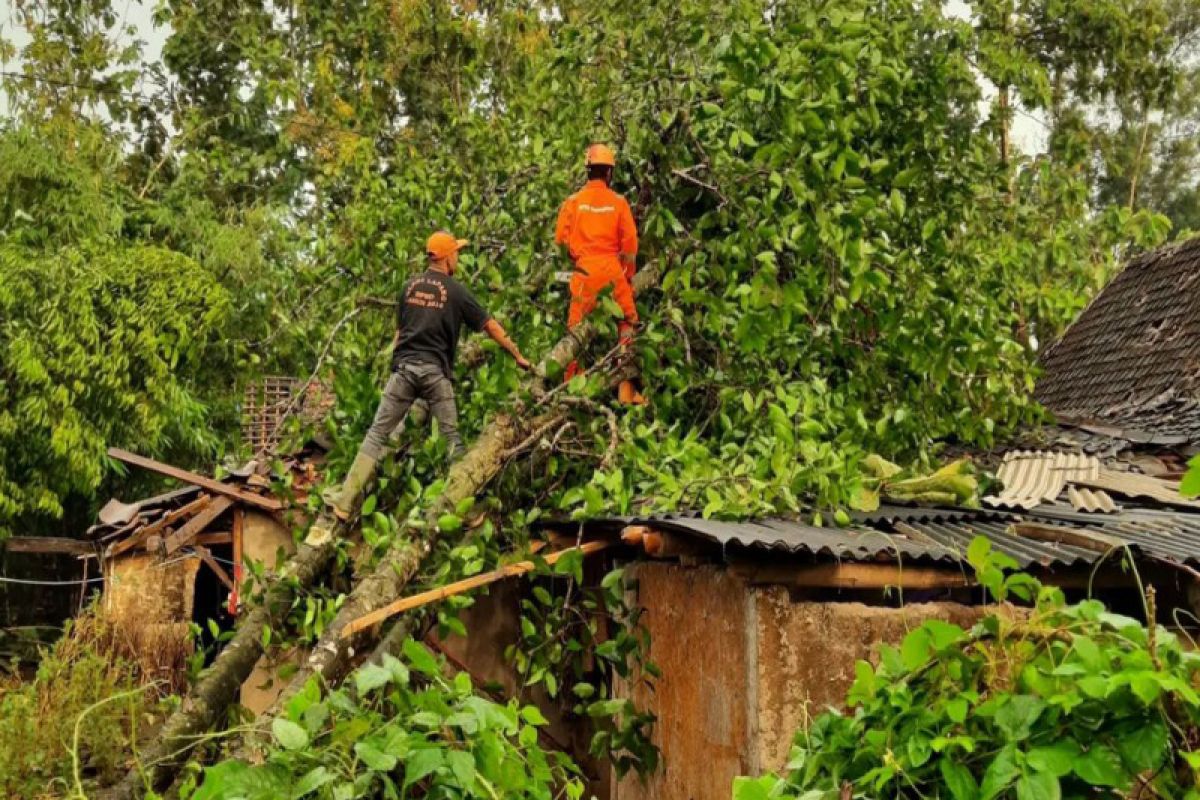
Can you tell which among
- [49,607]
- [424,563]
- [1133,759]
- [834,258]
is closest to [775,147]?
[834,258]

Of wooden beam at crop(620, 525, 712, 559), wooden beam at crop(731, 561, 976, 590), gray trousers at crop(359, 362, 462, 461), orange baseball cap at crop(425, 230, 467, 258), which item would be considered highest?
orange baseball cap at crop(425, 230, 467, 258)

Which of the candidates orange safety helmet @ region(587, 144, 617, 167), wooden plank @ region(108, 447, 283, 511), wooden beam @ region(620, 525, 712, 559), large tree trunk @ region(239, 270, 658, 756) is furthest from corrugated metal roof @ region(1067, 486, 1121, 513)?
→ wooden plank @ region(108, 447, 283, 511)

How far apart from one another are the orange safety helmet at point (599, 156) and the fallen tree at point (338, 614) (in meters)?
1.21

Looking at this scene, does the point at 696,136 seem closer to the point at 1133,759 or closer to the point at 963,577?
the point at 963,577

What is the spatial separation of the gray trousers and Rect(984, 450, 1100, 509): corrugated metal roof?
2.84 metres

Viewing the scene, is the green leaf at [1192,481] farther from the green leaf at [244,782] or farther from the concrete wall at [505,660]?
the concrete wall at [505,660]

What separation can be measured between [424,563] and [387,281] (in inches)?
99.8

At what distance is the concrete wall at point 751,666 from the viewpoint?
180 inches

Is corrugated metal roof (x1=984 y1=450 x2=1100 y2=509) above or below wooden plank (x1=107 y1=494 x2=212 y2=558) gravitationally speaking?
above

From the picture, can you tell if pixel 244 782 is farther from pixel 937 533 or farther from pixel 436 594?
pixel 937 533

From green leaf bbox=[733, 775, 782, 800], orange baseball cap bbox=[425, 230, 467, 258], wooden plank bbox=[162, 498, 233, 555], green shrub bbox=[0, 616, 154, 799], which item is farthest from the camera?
wooden plank bbox=[162, 498, 233, 555]

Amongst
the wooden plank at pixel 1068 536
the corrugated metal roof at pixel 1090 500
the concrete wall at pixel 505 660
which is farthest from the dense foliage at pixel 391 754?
the corrugated metal roof at pixel 1090 500

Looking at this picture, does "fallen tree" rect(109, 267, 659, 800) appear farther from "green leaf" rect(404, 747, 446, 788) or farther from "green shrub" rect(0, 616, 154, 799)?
"green leaf" rect(404, 747, 446, 788)

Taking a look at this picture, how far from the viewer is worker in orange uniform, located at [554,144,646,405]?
6445 mm
